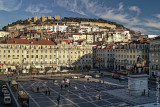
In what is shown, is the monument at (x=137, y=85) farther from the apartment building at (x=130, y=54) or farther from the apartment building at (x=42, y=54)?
the apartment building at (x=42, y=54)

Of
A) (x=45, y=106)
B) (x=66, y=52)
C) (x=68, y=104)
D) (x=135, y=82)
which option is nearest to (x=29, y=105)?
(x=45, y=106)

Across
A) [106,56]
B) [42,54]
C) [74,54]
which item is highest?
[74,54]

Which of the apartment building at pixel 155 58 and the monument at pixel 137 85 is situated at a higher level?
the apartment building at pixel 155 58

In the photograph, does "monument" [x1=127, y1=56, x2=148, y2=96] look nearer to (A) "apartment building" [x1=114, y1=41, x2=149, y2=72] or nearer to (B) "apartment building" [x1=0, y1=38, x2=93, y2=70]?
(A) "apartment building" [x1=114, y1=41, x2=149, y2=72]

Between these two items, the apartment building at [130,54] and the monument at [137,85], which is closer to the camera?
the monument at [137,85]

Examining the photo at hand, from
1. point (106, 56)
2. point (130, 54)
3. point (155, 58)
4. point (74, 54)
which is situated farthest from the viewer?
point (106, 56)

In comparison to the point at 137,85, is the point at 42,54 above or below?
above

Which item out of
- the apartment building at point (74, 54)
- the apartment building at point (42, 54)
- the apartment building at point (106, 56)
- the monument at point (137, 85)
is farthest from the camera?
the apartment building at point (106, 56)

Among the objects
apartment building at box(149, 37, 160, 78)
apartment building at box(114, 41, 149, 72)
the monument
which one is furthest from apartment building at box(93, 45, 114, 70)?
the monument

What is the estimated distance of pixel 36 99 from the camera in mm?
33781

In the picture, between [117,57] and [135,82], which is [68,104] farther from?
[117,57]

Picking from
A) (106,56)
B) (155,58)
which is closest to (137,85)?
(155,58)

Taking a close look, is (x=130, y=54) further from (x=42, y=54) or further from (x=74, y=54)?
(x=42, y=54)

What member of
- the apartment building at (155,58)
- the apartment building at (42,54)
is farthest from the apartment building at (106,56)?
the apartment building at (155,58)
